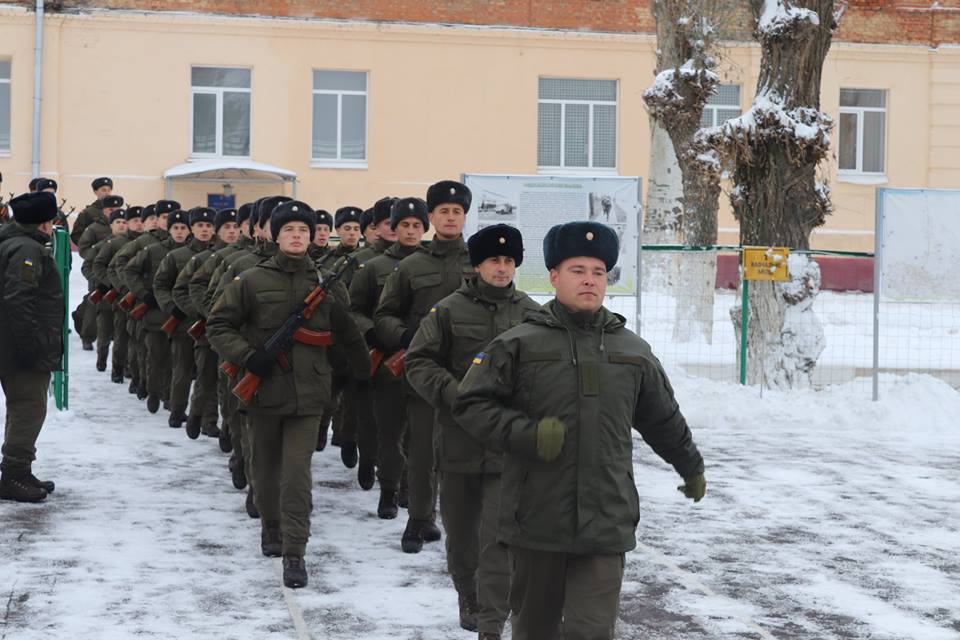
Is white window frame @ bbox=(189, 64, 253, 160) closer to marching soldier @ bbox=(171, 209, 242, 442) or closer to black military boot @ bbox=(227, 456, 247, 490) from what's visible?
marching soldier @ bbox=(171, 209, 242, 442)

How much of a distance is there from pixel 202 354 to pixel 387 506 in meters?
3.47

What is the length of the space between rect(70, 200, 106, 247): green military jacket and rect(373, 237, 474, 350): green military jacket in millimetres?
10845

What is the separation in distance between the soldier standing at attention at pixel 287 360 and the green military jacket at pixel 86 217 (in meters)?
11.3

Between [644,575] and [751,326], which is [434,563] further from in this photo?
[751,326]

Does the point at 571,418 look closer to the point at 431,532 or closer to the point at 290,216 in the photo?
the point at 290,216

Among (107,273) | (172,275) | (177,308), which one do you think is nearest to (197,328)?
(177,308)

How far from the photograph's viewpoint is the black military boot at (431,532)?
27.0 ft

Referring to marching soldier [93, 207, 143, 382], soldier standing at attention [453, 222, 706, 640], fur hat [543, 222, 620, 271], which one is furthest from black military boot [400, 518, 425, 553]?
marching soldier [93, 207, 143, 382]

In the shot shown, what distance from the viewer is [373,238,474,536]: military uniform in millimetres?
7988

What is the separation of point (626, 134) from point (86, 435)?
66.5ft

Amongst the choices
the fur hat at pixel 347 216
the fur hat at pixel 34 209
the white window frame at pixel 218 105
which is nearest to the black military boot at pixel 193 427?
the fur hat at pixel 347 216

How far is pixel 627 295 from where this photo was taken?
14477mm

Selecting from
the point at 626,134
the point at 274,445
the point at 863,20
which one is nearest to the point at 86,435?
the point at 274,445

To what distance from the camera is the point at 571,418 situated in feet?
16.3
